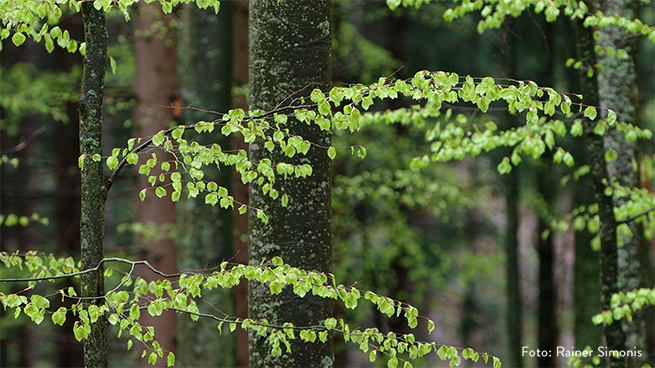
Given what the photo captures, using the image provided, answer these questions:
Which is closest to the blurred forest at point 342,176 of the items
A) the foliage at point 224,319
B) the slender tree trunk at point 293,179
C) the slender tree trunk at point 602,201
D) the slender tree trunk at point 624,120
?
the slender tree trunk at point 624,120

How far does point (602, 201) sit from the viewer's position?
4777 mm

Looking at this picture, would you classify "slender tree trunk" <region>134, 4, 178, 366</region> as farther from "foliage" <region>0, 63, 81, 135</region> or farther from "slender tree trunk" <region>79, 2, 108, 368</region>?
"slender tree trunk" <region>79, 2, 108, 368</region>

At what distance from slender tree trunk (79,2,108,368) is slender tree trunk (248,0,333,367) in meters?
0.84

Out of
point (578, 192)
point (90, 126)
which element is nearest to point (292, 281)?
point (90, 126)

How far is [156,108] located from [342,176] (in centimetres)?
294

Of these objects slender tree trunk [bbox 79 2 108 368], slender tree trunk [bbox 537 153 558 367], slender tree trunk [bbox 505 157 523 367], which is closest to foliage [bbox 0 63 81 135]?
slender tree trunk [bbox 79 2 108 368]

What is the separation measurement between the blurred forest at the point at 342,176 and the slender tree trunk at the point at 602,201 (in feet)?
1.65

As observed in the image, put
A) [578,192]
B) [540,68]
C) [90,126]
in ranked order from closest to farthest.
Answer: [90,126] → [578,192] → [540,68]

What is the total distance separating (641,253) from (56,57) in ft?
38.7

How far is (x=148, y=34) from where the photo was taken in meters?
8.12

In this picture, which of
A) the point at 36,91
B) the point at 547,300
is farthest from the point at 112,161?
the point at 547,300

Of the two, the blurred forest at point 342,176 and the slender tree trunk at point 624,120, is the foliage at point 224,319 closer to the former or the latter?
the blurred forest at point 342,176

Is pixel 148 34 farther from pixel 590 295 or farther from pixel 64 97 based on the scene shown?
pixel 590 295

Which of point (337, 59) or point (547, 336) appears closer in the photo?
point (337, 59)
